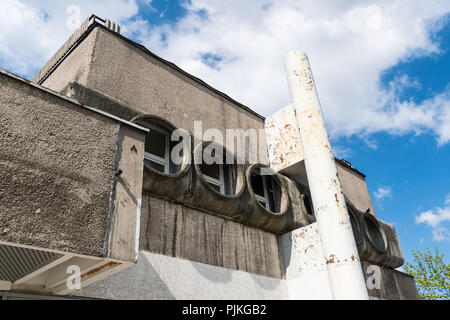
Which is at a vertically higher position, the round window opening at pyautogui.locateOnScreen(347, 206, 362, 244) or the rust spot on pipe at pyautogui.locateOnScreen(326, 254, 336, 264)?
the round window opening at pyautogui.locateOnScreen(347, 206, 362, 244)

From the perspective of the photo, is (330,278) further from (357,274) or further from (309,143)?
(309,143)

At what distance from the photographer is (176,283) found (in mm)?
5719

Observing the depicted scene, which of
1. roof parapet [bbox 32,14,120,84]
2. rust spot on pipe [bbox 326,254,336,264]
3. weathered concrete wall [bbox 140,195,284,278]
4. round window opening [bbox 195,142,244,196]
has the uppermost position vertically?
roof parapet [bbox 32,14,120,84]

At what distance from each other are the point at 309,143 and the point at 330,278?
108 inches

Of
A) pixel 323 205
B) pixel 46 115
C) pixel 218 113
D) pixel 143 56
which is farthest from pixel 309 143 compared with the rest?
pixel 46 115

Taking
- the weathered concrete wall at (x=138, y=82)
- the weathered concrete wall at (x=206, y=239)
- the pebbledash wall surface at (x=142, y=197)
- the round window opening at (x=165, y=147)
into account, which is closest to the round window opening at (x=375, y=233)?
the pebbledash wall surface at (x=142, y=197)

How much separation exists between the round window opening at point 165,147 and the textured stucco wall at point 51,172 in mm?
2492

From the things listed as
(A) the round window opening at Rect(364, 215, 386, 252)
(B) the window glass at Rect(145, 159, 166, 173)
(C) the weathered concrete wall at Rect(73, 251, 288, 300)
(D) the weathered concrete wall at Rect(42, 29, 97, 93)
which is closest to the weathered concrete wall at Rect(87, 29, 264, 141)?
(D) the weathered concrete wall at Rect(42, 29, 97, 93)

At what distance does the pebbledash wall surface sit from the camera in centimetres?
357

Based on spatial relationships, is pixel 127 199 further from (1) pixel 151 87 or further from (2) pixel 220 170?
(2) pixel 220 170

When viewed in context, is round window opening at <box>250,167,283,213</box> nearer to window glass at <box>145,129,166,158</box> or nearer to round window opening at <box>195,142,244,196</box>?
round window opening at <box>195,142,244,196</box>

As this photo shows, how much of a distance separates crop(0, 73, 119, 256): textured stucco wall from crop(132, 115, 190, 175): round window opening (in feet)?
8.17

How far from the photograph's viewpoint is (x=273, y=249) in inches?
304

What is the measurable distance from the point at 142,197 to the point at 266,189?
12.2 feet
